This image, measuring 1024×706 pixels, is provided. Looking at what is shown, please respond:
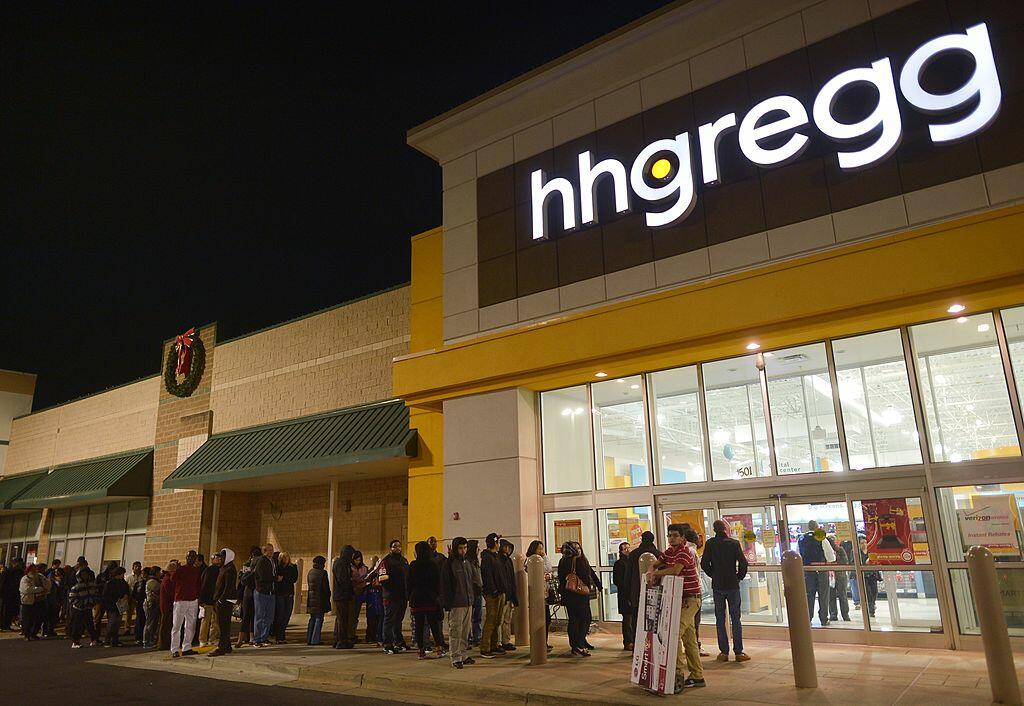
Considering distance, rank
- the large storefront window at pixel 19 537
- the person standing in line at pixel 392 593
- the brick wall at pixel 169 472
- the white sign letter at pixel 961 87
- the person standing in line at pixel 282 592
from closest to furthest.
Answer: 1. the white sign letter at pixel 961 87
2. the person standing in line at pixel 392 593
3. the person standing in line at pixel 282 592
4. the brick wall at pixel 169 472
5. the large storefront window at pixel 19 537

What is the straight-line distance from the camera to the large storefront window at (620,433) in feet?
45.0

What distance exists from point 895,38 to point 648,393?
23.3ft

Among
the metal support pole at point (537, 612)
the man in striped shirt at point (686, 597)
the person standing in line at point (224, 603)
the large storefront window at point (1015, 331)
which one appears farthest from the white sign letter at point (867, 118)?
the person standing in line at point (224, 603)

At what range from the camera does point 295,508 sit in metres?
21.5

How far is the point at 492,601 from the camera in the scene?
11.3 m

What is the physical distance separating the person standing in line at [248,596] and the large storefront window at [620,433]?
6.75 m

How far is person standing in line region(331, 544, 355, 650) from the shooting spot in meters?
12.9

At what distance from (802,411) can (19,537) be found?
111ft

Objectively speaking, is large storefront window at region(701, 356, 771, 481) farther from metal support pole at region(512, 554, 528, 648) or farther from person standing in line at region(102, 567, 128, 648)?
person standing in line at region(102, 567, 128, 648)

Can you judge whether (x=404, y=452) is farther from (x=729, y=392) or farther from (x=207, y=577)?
(x=729, y=392)

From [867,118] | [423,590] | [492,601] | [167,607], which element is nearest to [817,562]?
[492,601]

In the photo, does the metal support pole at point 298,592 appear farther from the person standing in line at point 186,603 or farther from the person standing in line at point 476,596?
the person standing in line at point 476,596

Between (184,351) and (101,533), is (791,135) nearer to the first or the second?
(184,351)

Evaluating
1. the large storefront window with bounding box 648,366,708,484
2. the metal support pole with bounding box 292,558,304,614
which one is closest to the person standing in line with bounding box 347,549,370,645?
the large storefront window with bounding box 648,366,708,484
